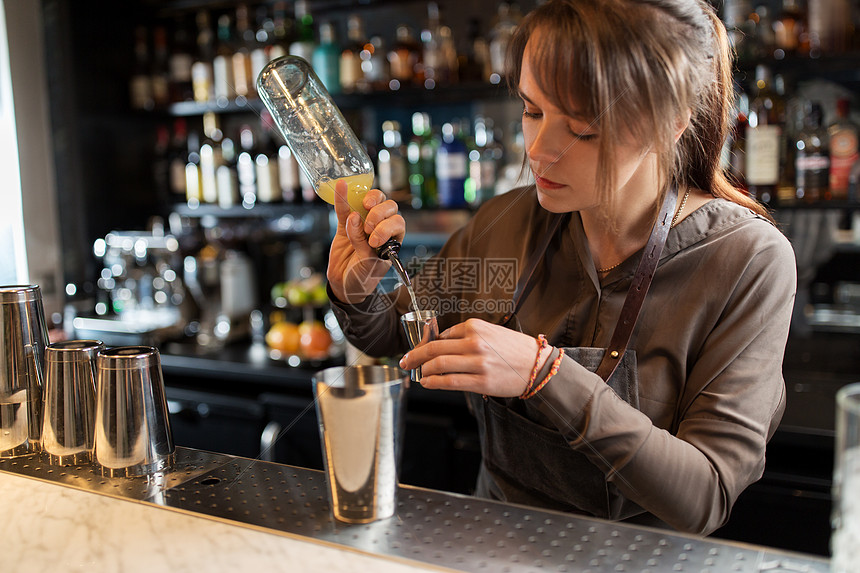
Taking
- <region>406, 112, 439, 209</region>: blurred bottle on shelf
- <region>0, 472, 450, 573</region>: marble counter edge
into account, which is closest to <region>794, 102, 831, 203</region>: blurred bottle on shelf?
<region>406, 112, 439, 209</region>: blurred bottle on shelf

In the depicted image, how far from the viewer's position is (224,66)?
2.62 m

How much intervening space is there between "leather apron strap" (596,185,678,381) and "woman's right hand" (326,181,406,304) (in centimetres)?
30

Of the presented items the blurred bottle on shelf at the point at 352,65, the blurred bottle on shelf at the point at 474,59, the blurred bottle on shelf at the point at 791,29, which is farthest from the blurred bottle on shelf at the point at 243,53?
the blurred bottle on shelf at the point at 791,29

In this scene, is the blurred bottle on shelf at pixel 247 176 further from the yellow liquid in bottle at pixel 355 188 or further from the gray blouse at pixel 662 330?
the yellow liquid in bottle at pixel 355 188

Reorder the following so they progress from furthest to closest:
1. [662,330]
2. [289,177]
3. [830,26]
A: [289,177] < [830,26] < [662,330]

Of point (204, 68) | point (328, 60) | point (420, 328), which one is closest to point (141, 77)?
point (204, 68)

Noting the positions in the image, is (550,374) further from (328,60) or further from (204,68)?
(204,68)

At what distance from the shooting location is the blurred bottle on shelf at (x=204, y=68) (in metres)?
2.68

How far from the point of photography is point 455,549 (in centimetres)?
68

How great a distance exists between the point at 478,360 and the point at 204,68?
2320 millimetres

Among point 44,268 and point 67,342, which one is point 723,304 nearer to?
point 67,342

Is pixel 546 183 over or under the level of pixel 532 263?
over

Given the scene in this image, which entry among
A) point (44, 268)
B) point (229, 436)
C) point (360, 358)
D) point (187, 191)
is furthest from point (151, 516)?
point (187, 191)

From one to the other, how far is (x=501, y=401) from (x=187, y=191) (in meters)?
2.16
